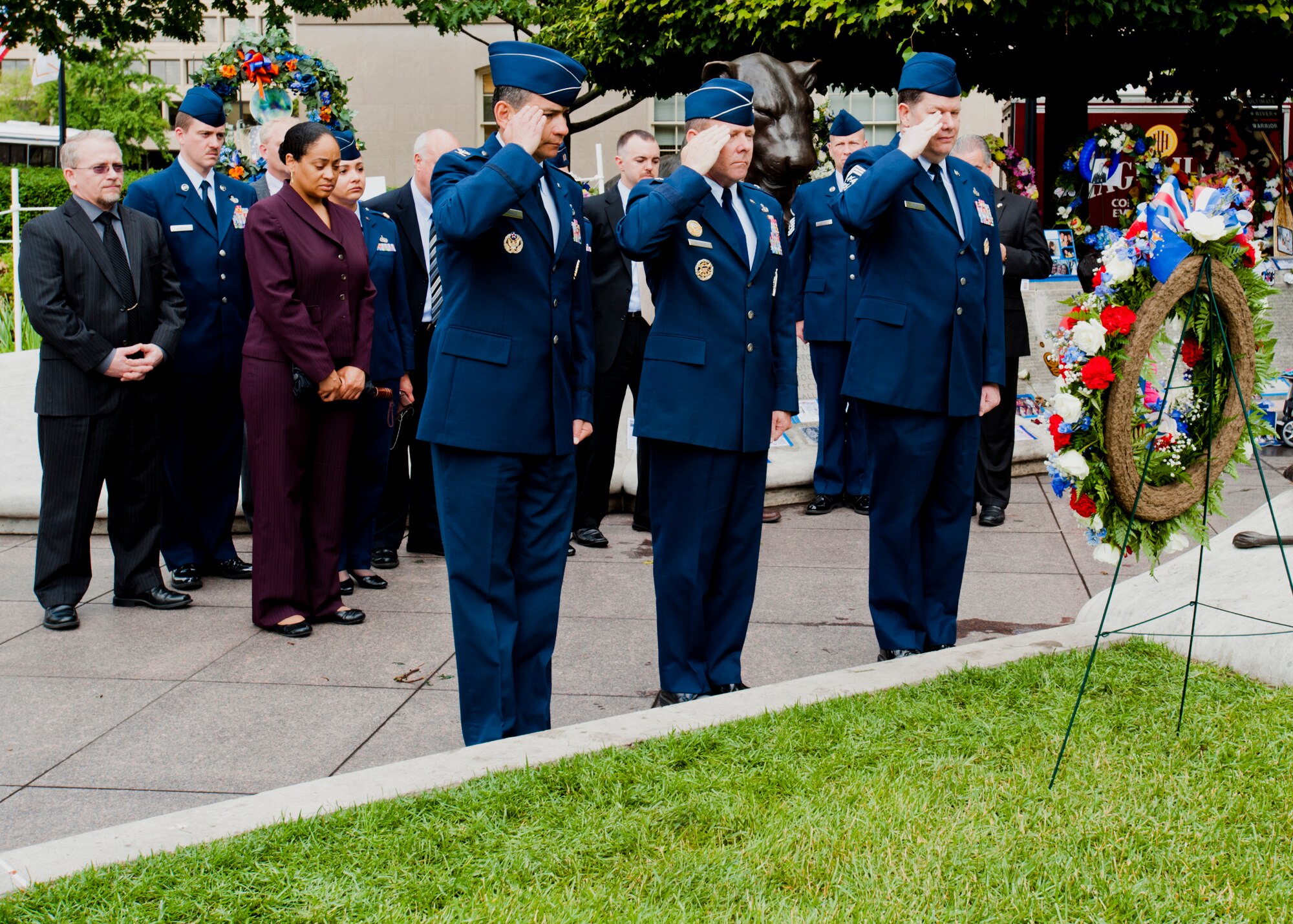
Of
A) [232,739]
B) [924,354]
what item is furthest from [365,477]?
[924,354]

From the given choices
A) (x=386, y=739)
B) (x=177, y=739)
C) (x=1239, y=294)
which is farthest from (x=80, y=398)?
(x=1239, y=294)

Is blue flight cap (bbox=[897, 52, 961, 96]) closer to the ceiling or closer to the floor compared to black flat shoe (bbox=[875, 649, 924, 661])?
closer to the ceiling

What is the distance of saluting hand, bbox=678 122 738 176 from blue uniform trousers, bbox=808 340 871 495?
3.80 metres

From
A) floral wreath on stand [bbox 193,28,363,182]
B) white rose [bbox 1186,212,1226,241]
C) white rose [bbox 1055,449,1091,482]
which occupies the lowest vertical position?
white rose [bbox 1055,449,1091,482]

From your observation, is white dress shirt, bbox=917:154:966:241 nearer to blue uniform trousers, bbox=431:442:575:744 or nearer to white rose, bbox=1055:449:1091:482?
white rose, bbox=1055:449:1091:482

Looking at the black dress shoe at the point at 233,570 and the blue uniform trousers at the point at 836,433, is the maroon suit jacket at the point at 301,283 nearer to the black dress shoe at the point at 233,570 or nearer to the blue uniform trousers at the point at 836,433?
the black dress shoe at the point at 233,570

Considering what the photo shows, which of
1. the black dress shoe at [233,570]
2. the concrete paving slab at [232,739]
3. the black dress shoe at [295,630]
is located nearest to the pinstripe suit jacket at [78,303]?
the black dress shoe at [233,570]

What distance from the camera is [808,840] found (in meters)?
3.15

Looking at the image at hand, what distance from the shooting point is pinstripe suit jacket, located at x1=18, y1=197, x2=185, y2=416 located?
558 cm

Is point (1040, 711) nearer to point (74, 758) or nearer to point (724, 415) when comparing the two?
point (724, 415)

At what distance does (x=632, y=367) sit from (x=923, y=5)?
669 cm

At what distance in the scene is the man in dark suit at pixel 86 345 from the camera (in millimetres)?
5621

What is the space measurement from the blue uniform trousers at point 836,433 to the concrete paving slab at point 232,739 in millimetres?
3882

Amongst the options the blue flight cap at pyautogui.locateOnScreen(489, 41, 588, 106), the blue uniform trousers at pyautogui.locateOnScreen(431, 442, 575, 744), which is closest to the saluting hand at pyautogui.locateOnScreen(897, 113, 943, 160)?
the blue flight cap at pyautogui.locateOnScreen(489, 41, 588, 106)
